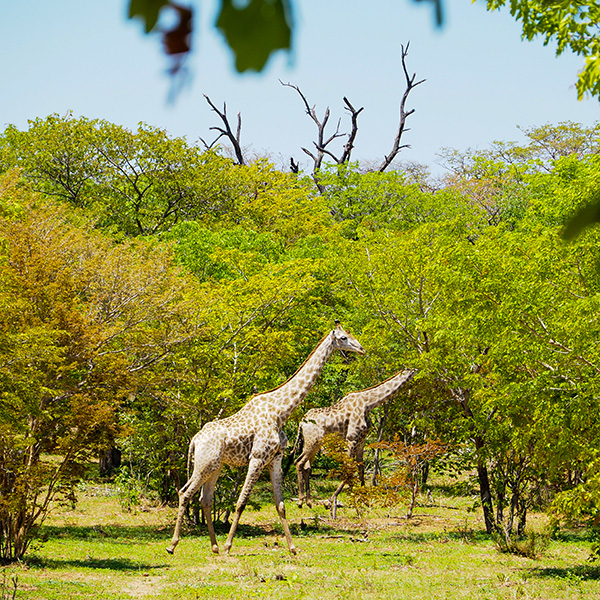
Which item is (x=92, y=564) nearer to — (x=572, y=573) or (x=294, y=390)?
(x=294, y=390)

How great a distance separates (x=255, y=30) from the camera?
0.69 meters

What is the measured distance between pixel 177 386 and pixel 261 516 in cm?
340

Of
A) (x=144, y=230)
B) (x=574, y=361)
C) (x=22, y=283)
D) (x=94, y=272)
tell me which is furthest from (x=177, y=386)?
(x=144, y=230)

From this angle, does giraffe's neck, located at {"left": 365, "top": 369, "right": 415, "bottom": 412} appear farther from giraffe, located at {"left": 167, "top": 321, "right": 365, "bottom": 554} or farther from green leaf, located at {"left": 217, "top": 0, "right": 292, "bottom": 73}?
green leaf, located at {"left": 217, "top": 0, "right": 292, "bottom": 73}

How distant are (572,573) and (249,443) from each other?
488 centimetres

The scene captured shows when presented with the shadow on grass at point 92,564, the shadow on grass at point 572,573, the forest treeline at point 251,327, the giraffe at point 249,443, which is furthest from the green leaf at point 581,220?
the giraffe at point 249,443

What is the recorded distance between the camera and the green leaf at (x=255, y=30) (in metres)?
0.69

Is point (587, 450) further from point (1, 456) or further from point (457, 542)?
point (1, 456)

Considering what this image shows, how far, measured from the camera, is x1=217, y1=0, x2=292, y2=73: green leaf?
27.1 inches

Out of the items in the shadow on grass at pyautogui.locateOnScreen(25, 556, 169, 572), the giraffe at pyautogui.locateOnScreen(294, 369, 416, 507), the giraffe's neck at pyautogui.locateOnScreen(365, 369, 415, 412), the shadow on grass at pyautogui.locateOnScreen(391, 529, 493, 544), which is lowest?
the shadow on grass at pyautogui.locateOnScreen(25, 556, 169, 572)

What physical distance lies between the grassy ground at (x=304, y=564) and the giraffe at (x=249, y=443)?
839mm

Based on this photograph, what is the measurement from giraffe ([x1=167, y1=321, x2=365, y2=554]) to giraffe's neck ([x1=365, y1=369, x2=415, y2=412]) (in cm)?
306

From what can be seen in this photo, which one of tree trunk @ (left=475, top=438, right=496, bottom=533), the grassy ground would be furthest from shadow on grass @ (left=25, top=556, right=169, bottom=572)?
tree trunk @ (left=475, top=438, right=496, bottom=533)

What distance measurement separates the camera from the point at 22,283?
33.7 ft
